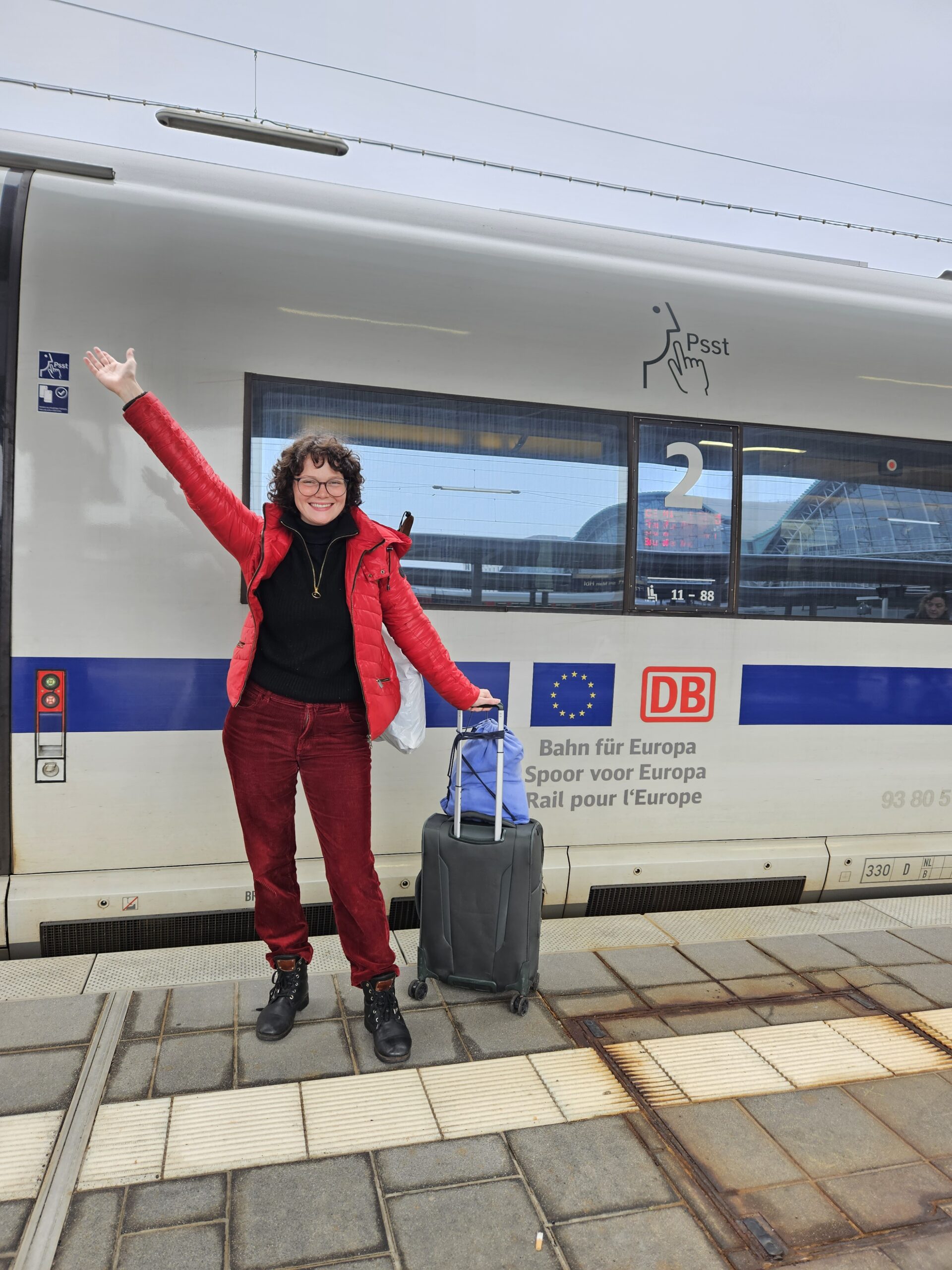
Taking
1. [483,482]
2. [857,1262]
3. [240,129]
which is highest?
[240,129]

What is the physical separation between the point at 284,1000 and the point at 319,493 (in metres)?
1.71

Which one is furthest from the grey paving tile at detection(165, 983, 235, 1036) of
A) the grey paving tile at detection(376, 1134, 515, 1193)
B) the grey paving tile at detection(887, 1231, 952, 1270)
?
the grey paving tile at detection(887, 1231, 952, 1270)

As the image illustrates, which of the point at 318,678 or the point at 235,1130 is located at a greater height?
the point at 318,678

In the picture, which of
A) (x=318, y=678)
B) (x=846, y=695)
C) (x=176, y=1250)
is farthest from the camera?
(x=846, y=695)

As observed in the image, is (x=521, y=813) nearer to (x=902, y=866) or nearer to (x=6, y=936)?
(x=6, y=936)

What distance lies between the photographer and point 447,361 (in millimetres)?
3625

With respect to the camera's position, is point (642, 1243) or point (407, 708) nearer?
point (642, 1243)

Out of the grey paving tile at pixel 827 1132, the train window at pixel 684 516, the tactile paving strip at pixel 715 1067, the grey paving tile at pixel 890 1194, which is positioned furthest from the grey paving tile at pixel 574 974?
the train window at pixel 684 516

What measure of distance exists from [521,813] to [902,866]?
230 cm

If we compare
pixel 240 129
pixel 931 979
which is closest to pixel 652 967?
pixel 931 979

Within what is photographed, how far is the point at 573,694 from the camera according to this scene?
3.79 m

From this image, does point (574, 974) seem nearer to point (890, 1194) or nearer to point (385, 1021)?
point (385, 1021)

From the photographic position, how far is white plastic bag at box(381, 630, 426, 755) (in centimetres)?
303

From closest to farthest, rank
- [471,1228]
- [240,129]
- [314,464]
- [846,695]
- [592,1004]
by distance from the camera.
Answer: [471,1228], [314,464], [592,1004], [240,129], [846,695]
